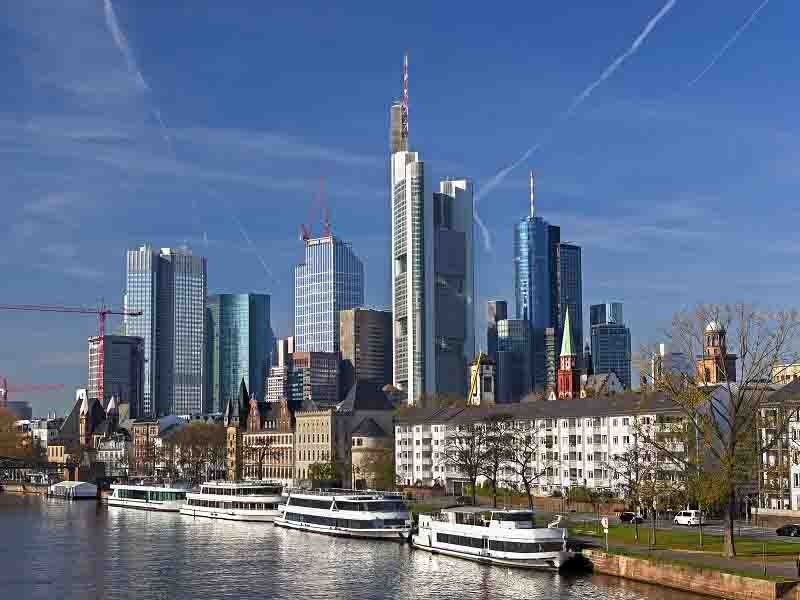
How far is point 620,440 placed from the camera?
17162cm

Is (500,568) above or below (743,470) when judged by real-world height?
below

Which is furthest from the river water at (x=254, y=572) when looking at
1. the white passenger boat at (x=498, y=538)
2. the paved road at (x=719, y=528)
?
the paved road at (x=719, y=528)

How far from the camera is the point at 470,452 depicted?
17888 centimetres

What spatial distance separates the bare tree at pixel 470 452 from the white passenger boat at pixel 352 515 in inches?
732

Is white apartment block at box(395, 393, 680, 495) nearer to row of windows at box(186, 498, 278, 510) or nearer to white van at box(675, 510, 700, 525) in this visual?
white van at box(675, 510, 700, 525)

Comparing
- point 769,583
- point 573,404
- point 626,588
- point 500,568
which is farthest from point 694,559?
point 573,404

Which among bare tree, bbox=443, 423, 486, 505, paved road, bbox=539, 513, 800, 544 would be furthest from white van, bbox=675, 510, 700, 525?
bare tree, bbox=443, 423, 486, 505

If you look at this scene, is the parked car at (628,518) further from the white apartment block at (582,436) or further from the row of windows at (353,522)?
the row of windows at (353,522)

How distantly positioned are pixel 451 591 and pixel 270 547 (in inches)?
1650

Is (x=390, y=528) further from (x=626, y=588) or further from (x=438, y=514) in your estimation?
(x=626, y=588)

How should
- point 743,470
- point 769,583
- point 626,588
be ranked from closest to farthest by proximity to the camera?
point 769,583 → point 626,588 → point 743,470

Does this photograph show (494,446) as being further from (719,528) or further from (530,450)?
(719,528)

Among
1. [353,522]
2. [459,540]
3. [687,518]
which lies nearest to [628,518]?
[687,518]

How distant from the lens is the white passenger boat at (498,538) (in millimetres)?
109938
